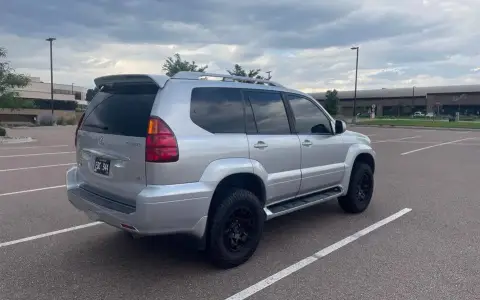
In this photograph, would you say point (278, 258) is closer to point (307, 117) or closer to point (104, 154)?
point (307, 117)

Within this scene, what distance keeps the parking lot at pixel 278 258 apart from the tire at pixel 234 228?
0.46ft

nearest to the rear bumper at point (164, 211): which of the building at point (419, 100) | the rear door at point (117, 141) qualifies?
the rear door at point (117, 141)

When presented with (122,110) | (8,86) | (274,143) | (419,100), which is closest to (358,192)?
(274,143)

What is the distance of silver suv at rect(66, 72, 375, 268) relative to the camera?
364cm

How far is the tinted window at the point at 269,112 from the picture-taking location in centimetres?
461

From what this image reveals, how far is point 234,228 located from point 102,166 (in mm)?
1496

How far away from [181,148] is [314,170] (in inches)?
86.1

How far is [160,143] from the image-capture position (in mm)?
3604

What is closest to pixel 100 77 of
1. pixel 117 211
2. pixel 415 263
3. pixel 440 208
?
pixel 117 211

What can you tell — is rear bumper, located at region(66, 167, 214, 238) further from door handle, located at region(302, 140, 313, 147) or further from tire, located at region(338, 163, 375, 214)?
tire, located at region(338, 163, 375, 214)

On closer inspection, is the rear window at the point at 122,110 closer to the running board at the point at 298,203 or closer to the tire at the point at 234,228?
the tire at the point at 234,228

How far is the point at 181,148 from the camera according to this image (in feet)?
12.1

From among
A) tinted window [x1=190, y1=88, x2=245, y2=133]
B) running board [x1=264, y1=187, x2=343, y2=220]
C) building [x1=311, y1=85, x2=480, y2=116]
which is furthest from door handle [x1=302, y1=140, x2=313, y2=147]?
building [x1=311, y1=85, x2=480, y2=116]

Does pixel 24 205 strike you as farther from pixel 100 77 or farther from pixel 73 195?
pixel 100 77
